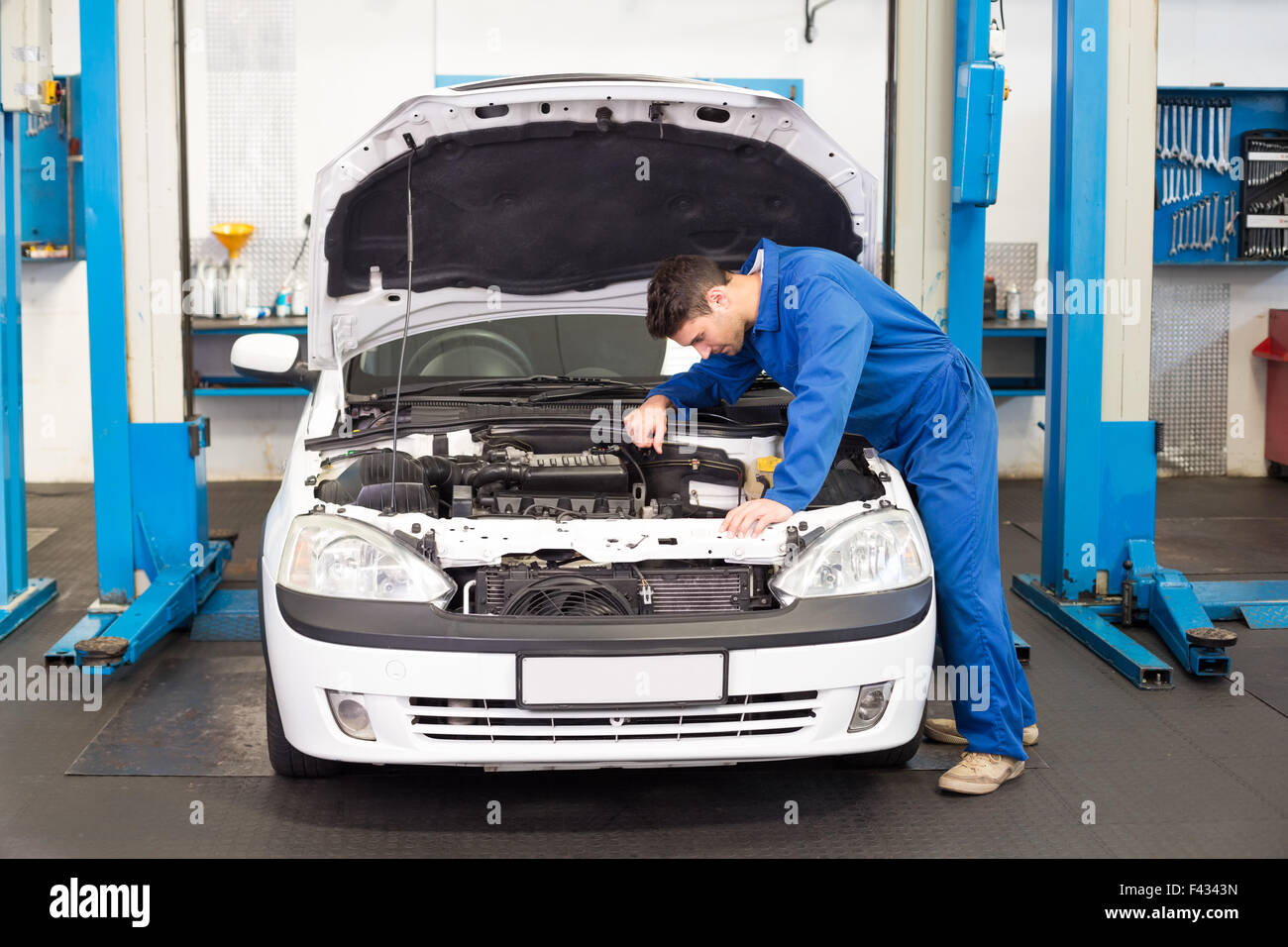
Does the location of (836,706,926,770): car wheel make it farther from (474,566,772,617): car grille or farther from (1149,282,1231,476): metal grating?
(1149,282,1231,476): metal grating

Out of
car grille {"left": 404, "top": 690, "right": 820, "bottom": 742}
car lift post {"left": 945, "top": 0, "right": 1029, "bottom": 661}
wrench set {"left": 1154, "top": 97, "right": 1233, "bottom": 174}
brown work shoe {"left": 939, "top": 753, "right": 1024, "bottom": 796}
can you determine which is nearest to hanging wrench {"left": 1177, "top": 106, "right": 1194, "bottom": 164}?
wrench set {"left": 1154, "top": 97, "right": 1233, "bottom": 174}

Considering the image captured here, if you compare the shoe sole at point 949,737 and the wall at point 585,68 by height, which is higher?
the wall at point 585,68

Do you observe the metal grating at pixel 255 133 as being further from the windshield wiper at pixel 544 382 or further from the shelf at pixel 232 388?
the windshield wiper at pixel 544 382

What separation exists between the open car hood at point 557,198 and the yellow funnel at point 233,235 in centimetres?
406

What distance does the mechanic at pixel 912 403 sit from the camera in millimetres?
2877

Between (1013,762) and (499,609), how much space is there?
133cm

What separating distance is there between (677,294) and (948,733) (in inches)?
54.2

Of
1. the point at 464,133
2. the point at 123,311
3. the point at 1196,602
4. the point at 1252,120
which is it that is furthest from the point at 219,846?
the point at 1252,120

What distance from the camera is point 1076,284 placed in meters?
4.39

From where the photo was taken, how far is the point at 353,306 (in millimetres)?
3424

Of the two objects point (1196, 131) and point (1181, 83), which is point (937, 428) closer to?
point (1196, 131)

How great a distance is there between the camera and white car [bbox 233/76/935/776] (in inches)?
98.2

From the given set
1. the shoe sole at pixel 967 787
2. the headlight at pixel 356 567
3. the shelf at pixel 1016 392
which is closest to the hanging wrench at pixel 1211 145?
the shelf at pixel 1016 392
